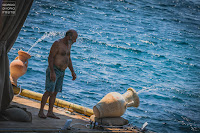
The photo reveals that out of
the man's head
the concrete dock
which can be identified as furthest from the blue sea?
the man's head

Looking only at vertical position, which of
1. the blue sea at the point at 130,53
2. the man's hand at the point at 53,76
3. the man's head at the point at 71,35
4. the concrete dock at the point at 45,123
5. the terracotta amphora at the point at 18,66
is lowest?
the blue sea at the point at 130,53

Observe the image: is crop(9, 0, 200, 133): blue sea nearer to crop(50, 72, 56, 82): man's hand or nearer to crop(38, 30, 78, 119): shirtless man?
crop(38, 30, 78, 119): shirtless man

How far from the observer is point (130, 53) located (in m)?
23.9

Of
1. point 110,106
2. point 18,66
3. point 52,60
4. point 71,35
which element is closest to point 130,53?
point 18,66

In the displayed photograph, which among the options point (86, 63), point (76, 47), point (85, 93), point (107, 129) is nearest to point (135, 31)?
point (76, 47)

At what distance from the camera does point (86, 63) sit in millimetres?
18547

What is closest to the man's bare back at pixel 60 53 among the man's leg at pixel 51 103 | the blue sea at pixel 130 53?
the man's leg at pixel 51 103

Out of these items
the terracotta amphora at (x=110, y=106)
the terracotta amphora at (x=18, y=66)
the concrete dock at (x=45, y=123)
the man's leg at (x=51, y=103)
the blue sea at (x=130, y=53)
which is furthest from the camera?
the blue sea at (x=130, y=53)

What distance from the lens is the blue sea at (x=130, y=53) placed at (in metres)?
12.4

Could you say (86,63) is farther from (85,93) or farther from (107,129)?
(107,129)

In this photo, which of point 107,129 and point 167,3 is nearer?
point 107,129

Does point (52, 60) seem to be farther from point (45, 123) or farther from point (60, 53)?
point (45, 123)

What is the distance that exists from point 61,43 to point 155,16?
31.7 m

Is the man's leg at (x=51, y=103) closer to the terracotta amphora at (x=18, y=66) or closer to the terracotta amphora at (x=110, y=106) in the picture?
the terracotta amphora at (x=110, y=106)
